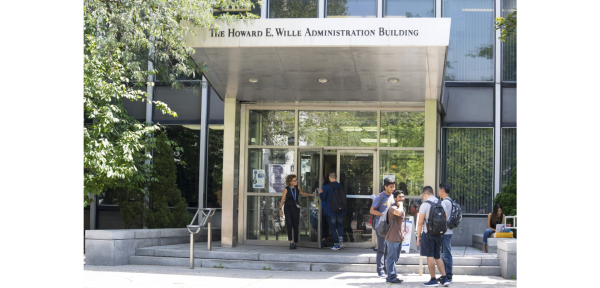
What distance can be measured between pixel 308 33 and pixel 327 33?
1.05ft

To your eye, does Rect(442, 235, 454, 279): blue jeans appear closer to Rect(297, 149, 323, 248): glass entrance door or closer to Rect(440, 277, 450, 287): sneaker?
Rect(440, 277, 450, 287): sneaker

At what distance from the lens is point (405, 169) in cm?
1312

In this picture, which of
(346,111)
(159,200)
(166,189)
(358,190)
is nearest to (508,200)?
(358,190)

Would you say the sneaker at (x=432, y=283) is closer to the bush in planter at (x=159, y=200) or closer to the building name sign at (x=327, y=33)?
the building name sign at (x=327, y=33)

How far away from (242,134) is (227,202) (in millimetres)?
1675

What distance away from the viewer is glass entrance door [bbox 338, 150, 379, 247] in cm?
1296

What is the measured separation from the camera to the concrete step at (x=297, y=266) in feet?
34.2

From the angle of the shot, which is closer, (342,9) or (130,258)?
(130,258)

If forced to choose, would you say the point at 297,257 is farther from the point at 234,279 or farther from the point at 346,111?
the point at 346,111

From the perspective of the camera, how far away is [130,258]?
11672 mm

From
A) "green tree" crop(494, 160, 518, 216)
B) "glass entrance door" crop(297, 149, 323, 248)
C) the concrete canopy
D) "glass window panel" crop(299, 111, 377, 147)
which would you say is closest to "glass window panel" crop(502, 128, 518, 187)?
"green tree" crop(494, 160, 518, 216)

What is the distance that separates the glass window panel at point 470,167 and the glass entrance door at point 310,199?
14.6ft
